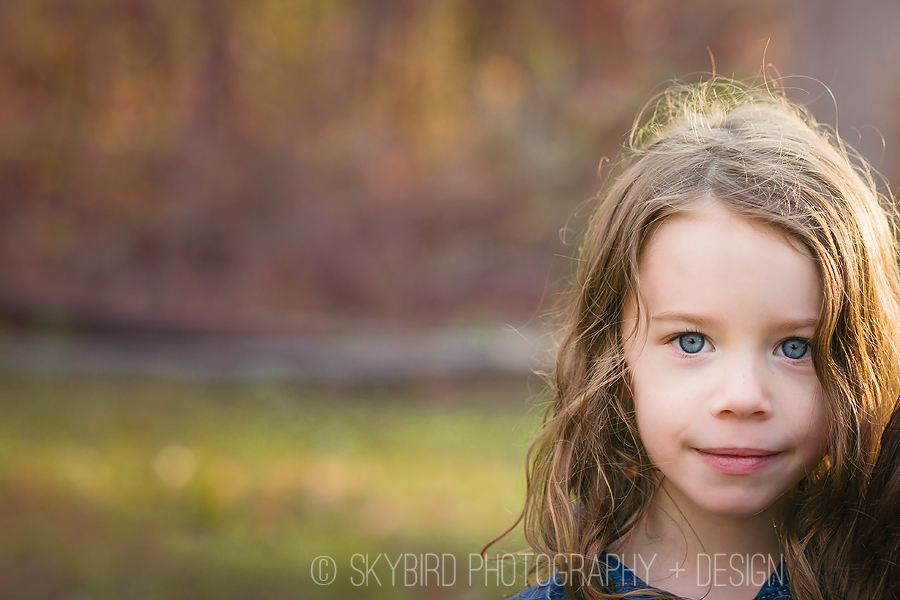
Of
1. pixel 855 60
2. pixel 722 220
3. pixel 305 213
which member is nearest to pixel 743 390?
pixel 722 220

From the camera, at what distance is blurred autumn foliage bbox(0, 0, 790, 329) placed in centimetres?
902

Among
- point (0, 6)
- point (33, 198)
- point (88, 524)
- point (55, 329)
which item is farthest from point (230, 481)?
point (0, 6)

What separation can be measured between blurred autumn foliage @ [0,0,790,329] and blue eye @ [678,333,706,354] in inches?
309

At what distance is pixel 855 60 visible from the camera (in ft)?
14.3

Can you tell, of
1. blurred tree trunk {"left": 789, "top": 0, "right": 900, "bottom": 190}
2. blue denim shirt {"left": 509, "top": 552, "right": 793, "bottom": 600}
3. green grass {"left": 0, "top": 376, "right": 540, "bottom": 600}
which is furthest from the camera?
blurred tree trunk {"left": 789, "top": 0, "right": 900, "bottom": 190}

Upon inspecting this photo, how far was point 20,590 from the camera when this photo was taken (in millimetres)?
3699

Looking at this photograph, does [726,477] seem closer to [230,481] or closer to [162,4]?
[230,481]

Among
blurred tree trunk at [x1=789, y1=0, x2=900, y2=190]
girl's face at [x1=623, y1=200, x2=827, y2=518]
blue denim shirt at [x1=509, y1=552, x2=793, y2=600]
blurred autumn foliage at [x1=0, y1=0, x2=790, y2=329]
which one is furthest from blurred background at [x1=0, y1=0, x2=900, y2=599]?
girl's face at [x1=623, y1=200, x2=827, y2=518]

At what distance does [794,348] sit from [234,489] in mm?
4020

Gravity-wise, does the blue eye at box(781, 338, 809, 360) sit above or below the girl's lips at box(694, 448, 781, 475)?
above

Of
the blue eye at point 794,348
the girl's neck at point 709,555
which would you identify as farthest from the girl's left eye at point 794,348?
the girl's neck at point 709,555

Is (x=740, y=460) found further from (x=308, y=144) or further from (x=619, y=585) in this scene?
(x=308, y=144)

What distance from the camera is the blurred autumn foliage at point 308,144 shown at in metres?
9.02

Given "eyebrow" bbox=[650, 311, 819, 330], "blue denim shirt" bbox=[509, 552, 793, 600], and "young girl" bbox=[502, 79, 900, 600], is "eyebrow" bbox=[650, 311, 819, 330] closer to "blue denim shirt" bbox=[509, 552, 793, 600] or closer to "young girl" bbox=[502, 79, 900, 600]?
"young girl" bbox=[502, 79, 900, 600]
